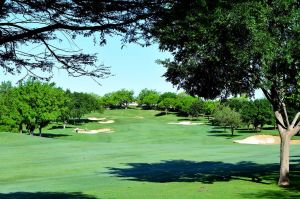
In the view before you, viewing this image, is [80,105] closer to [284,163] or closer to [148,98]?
[148,98]

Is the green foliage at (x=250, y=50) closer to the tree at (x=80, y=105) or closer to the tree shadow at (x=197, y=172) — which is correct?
the tree shadow at (x=197, y=172)

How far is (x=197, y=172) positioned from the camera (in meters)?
31.8

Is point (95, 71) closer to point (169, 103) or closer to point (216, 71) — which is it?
point (216, 71)

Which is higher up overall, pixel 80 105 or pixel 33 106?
pixel 80 105

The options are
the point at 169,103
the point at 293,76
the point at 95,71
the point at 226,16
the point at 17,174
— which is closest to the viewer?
the point at 95,71

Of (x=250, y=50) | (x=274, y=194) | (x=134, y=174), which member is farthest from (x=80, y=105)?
(x=274, y=194)

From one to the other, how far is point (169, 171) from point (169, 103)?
395 ft

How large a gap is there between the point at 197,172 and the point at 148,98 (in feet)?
457

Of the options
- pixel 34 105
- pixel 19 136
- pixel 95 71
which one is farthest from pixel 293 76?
pixel 34 105

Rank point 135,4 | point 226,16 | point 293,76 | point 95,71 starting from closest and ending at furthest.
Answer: point 135,4 < point 95,71 < point 226,16 < point 293,76

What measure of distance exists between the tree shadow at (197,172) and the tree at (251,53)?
510 cm

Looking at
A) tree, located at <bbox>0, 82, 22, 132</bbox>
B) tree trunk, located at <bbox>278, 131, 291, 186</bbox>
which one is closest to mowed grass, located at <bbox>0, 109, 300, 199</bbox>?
tree trunk, located at <bbox>278, 131, 291, 186</bbox>

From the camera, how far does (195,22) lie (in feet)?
31.1

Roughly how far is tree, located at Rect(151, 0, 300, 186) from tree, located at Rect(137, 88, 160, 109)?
144366 mm
